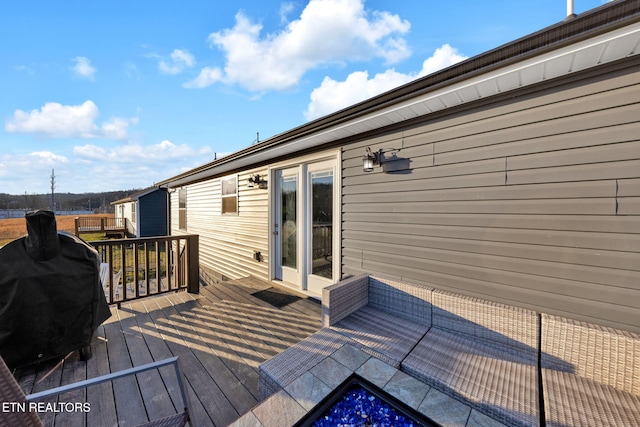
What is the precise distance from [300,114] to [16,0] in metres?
5.07

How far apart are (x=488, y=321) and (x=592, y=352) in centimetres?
56

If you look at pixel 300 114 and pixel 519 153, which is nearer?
pixel 519 153

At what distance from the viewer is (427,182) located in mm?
2566

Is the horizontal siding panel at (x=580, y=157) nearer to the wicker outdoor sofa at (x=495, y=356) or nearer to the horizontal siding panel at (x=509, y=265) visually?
the horizontal siding panel at (x=509, y=265)

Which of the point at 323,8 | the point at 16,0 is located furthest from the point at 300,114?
the point at 16,0

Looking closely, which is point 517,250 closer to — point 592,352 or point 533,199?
point 533,199

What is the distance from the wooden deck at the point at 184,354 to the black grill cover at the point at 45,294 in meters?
0.24

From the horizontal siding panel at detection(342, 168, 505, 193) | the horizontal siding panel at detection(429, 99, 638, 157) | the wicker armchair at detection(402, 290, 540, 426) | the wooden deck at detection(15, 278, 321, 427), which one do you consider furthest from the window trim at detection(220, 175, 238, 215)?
the wicker armchair at detection(402, 290, 540, 426)

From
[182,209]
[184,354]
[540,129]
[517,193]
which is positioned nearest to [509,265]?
[517,193]

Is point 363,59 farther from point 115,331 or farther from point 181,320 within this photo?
point 115,331

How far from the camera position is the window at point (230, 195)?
5.54 metres

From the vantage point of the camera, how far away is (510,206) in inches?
82.0

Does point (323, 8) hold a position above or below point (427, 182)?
above

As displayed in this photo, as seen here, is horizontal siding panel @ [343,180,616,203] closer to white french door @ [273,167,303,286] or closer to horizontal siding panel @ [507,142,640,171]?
horizontal siding panel @ [507,142,640,171]
